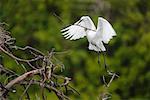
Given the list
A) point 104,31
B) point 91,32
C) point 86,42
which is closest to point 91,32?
point 91,32

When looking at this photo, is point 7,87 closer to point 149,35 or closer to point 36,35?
point 36,35

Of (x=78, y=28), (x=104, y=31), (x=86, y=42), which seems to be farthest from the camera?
(x=86, y=42)

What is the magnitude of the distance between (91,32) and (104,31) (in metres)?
0.13

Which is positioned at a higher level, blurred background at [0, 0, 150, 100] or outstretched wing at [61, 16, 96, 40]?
blurred background at [0, 0, 150, 100]

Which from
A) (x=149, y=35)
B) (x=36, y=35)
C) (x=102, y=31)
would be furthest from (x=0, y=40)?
(x=149, y=35)

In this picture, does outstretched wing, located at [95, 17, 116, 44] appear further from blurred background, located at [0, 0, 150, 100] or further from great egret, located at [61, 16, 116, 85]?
blurred background, located at [0, 0, 150, 100]

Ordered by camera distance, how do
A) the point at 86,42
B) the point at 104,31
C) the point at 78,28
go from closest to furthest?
the point at 104,31, the point at 78,28, the point at 86,42

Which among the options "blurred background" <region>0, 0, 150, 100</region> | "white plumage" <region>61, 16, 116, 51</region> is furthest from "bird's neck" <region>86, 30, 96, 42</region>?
"blurred background" <region>0, 0, 150, 100</region>

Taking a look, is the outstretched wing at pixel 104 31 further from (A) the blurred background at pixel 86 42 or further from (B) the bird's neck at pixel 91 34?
(A) the blurred background at pixel 86 42

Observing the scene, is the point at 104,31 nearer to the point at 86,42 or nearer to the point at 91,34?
the point at 91,34

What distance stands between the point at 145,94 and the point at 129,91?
0.34 metres

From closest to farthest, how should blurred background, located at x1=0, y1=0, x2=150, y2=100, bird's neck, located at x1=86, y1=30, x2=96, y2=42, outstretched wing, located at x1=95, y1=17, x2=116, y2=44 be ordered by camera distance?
1. outstretched wing, located at x1=95, y1=17, x2=116, y2=44
2. bird's neck, located at x1=86, y1=30, x2=96, y2=42
3. blurred background, located at x1=0, y1=0, x2=150, y2=100

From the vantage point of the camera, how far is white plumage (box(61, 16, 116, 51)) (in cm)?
508

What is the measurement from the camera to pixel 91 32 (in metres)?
5.17
